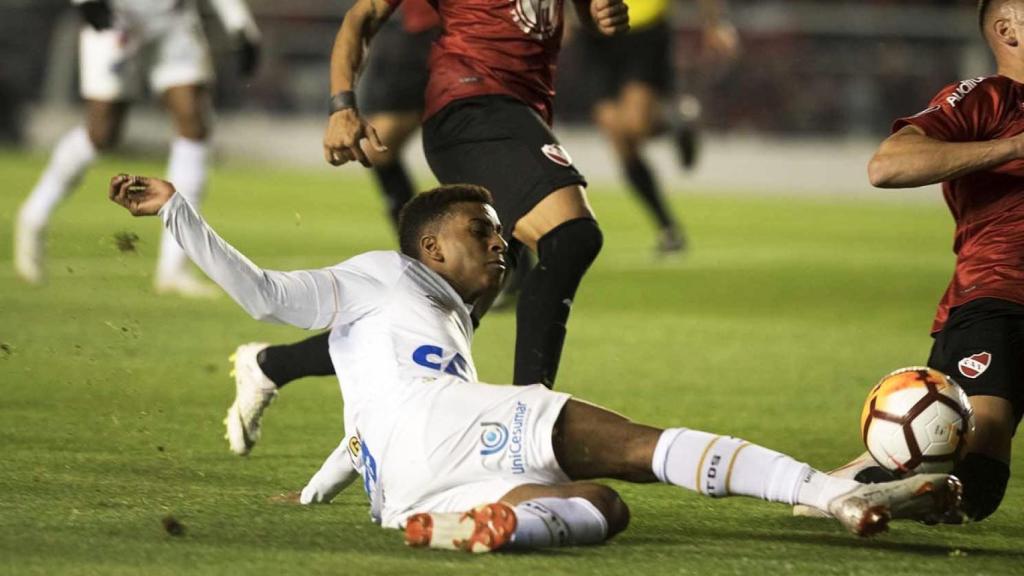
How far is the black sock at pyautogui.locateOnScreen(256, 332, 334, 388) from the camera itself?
5293mm

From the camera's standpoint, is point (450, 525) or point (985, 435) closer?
point (450, 525)

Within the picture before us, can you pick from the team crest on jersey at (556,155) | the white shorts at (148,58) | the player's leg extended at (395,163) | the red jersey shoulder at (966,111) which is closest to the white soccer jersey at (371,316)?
the team crest on jersey at (556,155)

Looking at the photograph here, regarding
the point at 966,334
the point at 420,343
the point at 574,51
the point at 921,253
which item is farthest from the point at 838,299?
the point at 574,51

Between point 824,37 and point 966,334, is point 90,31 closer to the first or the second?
point 966,334

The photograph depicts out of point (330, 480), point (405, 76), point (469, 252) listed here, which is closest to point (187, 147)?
point (405, 76)

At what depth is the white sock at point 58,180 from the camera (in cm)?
1009

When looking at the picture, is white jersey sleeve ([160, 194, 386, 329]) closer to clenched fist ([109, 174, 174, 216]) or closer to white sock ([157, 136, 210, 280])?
clenched fist ([109, 174, 174, 216])

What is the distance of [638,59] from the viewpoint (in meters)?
13.4

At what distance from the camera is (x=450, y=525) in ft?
13.5

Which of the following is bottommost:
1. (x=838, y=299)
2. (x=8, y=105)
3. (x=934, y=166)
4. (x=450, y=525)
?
(x=8, y=105)

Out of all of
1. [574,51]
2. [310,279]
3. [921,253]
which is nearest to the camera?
[310,279]

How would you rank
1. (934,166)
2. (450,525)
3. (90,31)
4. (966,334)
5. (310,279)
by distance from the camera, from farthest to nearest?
(90,31) < (966,334) < (934,166) < (310,279) < (450,525)

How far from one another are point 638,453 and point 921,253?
414 inches

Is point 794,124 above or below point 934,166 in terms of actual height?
below
